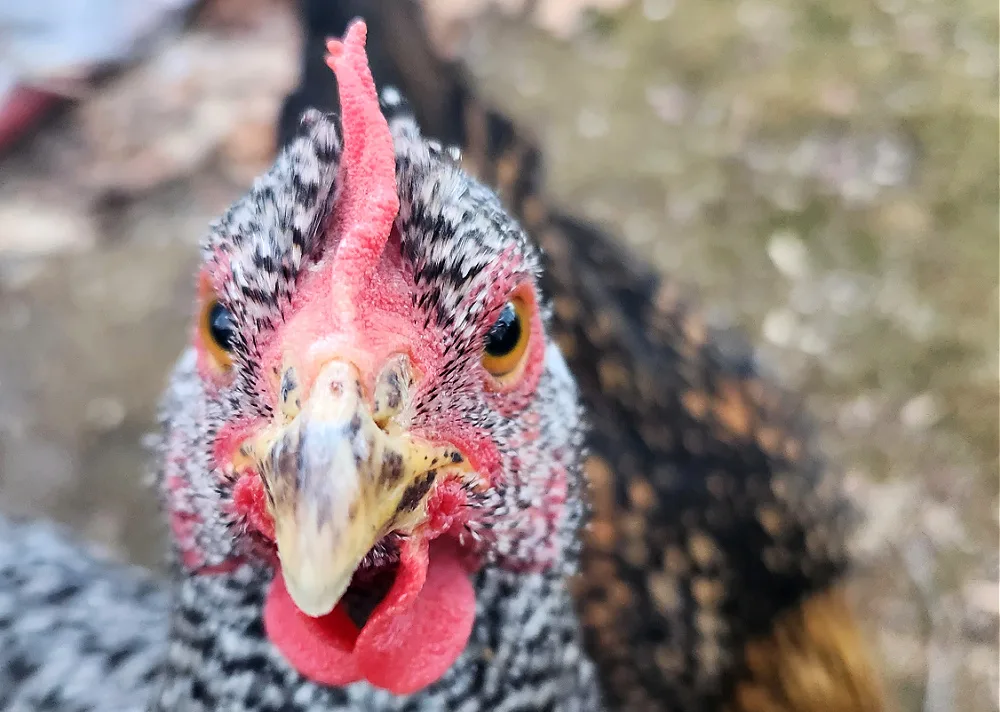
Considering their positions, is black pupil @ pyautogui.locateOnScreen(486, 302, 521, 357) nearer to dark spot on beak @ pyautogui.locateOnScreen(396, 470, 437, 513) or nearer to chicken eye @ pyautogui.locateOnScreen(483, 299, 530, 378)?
chicken eye @ pyautogui.locateOnScreen(483, 299, 530, 378)

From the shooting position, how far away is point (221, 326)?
0.79m

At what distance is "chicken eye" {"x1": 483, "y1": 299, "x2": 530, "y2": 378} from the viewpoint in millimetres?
794

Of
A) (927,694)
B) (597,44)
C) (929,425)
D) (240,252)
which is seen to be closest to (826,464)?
(929,425)

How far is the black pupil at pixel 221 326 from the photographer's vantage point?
0.77 meters

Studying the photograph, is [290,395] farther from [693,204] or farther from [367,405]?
[693,204]

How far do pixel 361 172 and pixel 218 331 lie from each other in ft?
0.72

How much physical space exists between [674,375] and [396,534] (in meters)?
0.98

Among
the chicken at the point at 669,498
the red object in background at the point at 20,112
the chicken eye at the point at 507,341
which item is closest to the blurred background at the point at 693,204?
the red object in background at the point at 20,112

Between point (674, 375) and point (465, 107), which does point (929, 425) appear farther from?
point (465, 107)

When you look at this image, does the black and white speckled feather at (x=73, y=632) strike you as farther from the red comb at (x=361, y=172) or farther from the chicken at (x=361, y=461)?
the red comb at (x=361, y=172)

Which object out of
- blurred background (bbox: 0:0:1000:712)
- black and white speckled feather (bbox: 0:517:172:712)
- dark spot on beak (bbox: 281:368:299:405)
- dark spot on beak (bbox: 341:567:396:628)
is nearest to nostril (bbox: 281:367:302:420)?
dark spot on beak (bbox: 281:368:299:405)

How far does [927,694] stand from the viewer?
1.75 meters

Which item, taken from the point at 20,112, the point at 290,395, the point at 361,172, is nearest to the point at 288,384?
the point at 290,395

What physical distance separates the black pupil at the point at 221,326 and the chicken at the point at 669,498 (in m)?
0.69
